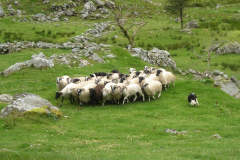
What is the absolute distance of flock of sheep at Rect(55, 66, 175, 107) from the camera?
16.2m

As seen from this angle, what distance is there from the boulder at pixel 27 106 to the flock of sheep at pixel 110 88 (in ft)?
8.82

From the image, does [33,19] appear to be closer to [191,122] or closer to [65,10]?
[65,10]

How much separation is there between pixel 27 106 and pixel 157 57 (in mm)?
18867

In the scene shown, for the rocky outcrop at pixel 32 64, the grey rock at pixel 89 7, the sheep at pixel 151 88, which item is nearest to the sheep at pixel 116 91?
the sheep at pixel 151 88

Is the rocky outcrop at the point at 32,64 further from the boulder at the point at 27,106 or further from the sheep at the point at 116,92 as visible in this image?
the sheep at the point at 116,92

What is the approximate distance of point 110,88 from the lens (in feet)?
53.2

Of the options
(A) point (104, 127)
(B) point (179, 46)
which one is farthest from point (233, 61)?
(A) point (104, 127)

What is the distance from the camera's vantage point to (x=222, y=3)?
7400 cm

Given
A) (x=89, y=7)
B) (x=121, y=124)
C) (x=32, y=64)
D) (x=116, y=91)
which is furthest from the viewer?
(x=89, y=7)

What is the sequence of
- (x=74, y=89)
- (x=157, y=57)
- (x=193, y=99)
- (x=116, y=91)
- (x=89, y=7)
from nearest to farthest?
(x=193, y=99)
(x=116, y=91)
(x=74, y=89)
(x=157, y=57)
(x=89, y=7)

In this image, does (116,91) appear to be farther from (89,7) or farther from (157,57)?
(89,7)

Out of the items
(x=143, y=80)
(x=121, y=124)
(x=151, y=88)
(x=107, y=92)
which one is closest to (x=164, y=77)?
(x=143, y=80)

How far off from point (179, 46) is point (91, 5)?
25364 mm

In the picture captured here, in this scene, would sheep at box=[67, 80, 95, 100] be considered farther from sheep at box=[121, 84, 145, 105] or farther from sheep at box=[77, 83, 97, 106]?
sheep at box=[121, 84, 145, 105]
